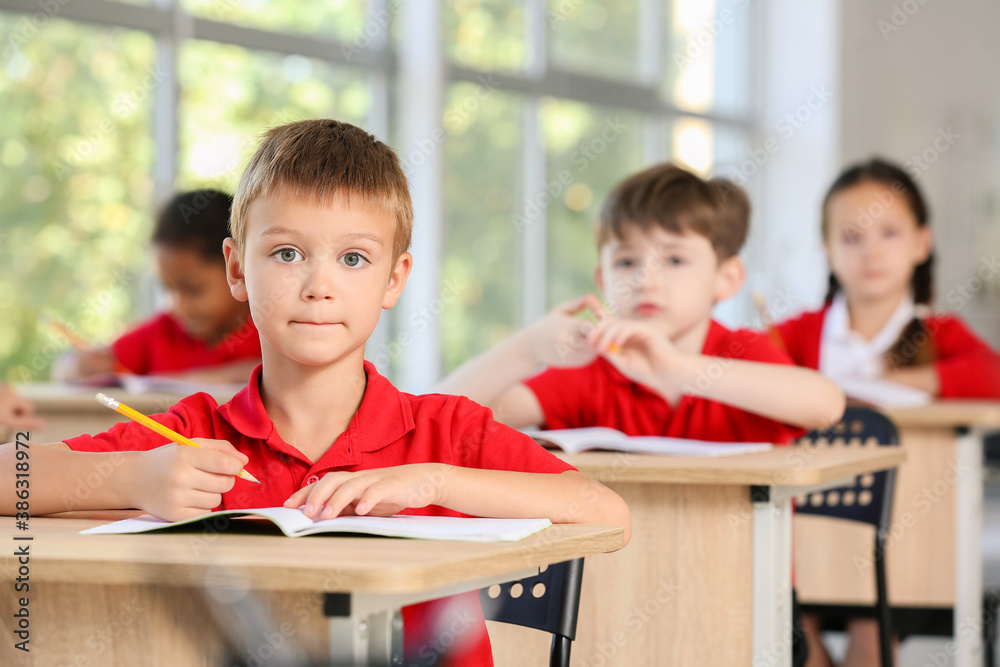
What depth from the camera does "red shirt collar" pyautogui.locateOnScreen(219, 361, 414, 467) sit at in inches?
46.8

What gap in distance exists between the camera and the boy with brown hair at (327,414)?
1.05 metres

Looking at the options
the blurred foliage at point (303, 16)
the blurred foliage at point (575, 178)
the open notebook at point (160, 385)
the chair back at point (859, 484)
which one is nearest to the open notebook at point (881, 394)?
the chair back at point (859, 484)

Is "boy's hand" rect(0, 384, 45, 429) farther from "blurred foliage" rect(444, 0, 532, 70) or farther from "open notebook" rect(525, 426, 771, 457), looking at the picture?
"blurred foliage" rect(444, 0, 532, 70)

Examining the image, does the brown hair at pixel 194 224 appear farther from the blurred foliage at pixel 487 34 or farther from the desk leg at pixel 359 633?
the blurred foliage at pixel 487 34

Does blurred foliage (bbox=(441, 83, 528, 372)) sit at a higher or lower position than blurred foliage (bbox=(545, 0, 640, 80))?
lower

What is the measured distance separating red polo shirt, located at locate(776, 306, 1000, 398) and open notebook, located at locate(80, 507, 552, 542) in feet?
7.40

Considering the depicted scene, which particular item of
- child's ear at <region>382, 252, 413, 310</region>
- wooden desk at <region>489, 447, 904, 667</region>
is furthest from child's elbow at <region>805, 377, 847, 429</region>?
child's ear at <region>382, 252, 413, 310</region>

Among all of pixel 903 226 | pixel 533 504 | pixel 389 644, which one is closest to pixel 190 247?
pixel 903 226

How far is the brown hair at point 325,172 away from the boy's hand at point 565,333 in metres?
0.61

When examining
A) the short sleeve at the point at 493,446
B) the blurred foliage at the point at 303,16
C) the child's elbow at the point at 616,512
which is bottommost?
the child's elbow at the point at 616,512

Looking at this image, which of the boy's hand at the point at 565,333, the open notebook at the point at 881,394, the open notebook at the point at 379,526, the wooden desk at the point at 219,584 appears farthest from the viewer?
the open notebook at the point at 881,394

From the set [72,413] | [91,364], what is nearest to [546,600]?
[72,413]

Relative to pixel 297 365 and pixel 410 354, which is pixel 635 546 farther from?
pixel 410 354

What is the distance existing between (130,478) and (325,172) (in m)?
0.36
